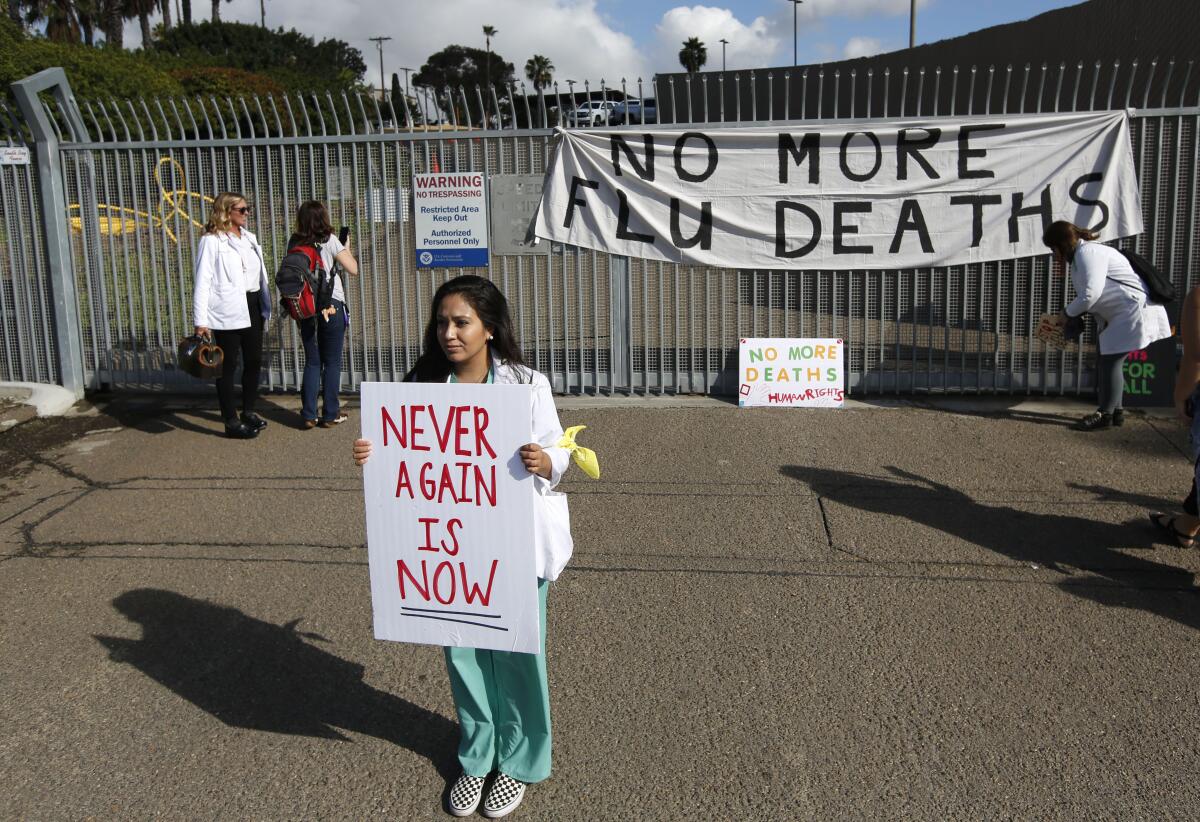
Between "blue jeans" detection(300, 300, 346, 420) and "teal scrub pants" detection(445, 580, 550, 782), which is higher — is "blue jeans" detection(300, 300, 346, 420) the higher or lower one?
the higher one

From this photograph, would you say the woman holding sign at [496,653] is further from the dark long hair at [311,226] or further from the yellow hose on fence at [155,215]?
the yellow hose on fence at [155,215]

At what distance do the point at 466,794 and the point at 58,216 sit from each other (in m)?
7.23

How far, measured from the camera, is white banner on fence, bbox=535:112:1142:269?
7578mm

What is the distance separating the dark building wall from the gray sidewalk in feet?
10.4

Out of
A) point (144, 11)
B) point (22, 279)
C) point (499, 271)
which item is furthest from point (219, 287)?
point (144, 11)

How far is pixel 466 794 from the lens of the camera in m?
3.29

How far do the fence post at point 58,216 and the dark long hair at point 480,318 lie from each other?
6510 mm

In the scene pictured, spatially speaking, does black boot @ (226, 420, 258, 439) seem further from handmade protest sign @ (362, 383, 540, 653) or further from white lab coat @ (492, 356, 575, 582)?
white lab coat @ (492, 356, 575, 582)

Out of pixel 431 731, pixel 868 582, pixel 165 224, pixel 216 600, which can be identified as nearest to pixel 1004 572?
pixel 868 582

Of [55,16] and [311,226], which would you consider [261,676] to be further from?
[55,16]

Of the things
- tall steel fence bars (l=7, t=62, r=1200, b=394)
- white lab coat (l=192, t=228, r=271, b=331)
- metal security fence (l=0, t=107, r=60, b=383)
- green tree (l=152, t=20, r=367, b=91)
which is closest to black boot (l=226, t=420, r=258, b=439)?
white lab coat (l=192, t=228, r=271, b=331)

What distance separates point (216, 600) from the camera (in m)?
4.89

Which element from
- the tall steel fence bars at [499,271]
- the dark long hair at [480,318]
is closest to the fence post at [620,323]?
the tall steel fence bars at [499,271]

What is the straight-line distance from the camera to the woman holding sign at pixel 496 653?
3.21m
